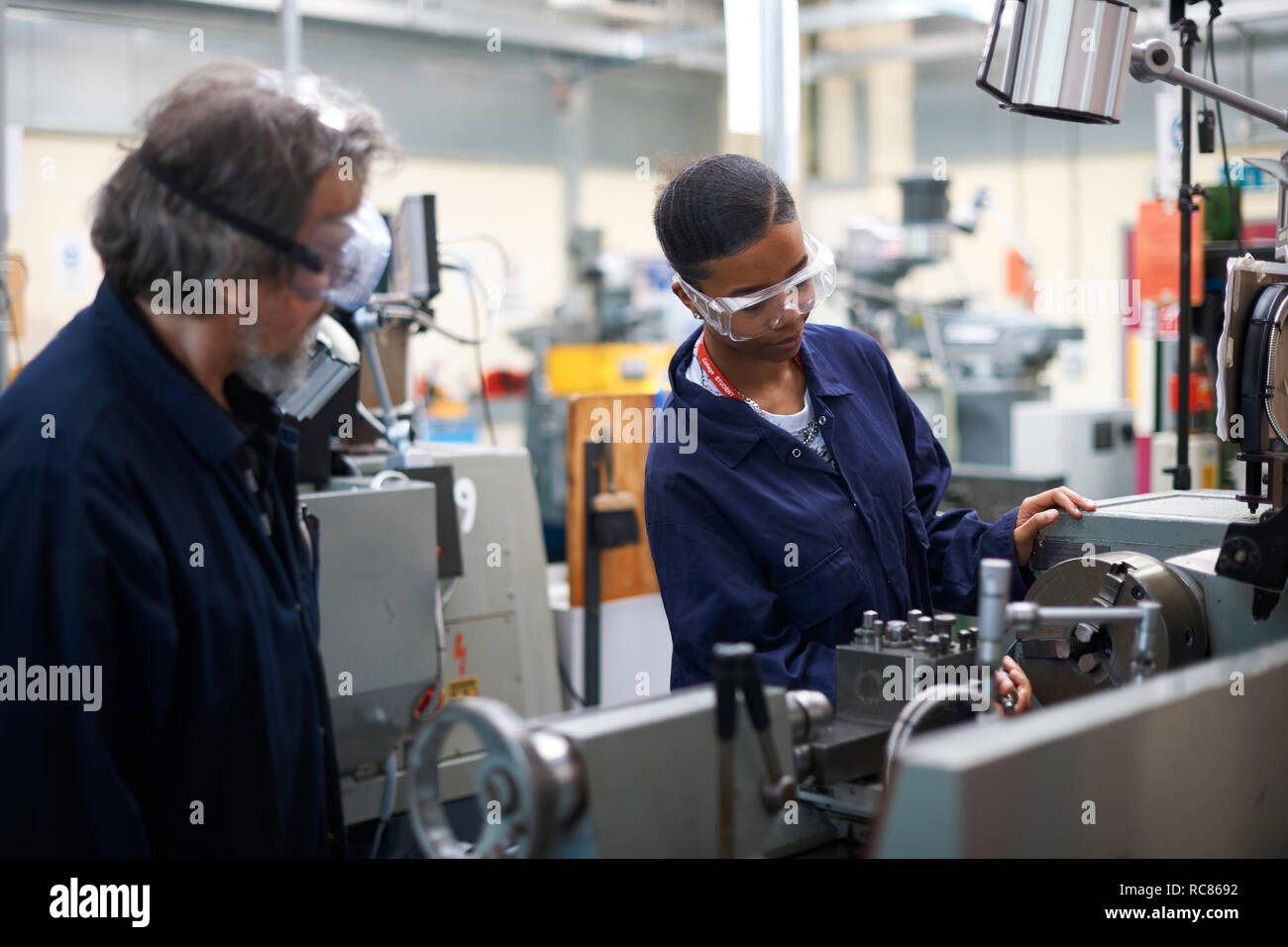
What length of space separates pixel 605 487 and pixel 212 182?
206cm

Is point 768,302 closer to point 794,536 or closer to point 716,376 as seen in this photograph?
point 716,376

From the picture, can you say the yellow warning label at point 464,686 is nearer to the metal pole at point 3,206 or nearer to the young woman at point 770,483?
the metal pole at point 3,206

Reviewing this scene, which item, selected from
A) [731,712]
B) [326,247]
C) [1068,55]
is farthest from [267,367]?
[1068,55]

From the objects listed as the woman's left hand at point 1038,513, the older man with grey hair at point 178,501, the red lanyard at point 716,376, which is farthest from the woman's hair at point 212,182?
the woman's left hand at point 1038,513

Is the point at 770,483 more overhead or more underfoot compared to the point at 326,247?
more underfoot

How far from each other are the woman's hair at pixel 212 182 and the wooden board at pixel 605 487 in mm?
1971

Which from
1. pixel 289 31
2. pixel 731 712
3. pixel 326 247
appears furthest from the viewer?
pixel 289 31

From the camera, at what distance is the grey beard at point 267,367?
1.14m

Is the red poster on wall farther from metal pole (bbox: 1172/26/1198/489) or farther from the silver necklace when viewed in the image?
the silver necklace

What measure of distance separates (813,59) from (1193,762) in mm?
7853

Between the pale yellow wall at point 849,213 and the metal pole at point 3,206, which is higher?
the pale yellow wall at point 849,213

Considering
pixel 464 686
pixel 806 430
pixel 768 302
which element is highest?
pixel 768 302

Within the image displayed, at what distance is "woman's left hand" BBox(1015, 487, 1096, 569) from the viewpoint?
150 centimetres

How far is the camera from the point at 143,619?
1.01 metres
